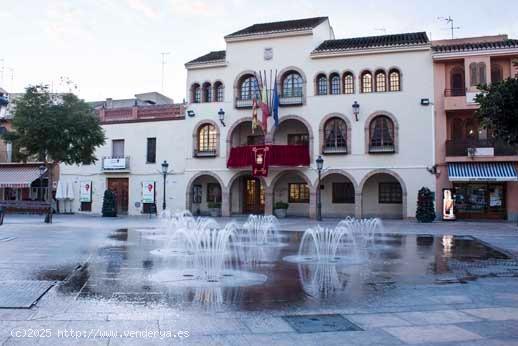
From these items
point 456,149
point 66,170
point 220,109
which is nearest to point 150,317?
point 456,149

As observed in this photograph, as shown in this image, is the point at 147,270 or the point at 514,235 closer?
the point at 147,270

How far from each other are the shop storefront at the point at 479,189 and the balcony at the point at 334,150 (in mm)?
6318

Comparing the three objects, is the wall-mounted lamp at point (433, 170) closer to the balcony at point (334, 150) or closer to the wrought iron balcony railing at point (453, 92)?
the wrought iron balcony railing at point (453, 92)

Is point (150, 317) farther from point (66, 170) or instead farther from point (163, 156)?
point (66, 170)

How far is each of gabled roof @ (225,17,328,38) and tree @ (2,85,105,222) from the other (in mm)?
12090

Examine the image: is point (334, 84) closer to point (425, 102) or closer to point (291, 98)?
point (291, 98)

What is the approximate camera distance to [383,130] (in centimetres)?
3169

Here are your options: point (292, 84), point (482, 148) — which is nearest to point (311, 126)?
point (292, 84)

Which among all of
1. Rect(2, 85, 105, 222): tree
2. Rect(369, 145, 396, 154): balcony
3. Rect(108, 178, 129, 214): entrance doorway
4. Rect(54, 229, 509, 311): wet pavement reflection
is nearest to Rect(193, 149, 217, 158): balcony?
Rect(108, 178, 129, 214): entrance doorway

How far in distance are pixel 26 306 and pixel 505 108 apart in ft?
37.9

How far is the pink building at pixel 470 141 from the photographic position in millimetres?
28984

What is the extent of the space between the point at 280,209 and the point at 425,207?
957 cm

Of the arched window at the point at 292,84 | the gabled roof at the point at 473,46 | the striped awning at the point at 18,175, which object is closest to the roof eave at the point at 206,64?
the arched window at the point at 292,84

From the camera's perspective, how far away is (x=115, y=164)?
38219mm
